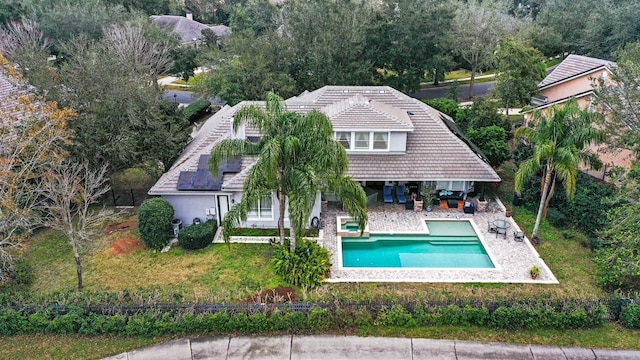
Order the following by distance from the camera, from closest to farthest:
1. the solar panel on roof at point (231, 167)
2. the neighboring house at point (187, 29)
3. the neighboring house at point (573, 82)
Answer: the solar panel on roof at point (231, 167) < the neighboring house at point (573, 82) < the neighboring house at point (187, 29)

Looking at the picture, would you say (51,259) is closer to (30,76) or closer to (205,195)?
(205,195)

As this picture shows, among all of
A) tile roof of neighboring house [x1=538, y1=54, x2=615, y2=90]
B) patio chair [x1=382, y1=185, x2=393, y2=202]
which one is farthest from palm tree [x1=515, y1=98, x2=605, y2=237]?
tile roof of neighboring house [x1=538, y1=54, x2=615, y2=90]

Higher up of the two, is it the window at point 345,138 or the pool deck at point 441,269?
the window at point 345,138

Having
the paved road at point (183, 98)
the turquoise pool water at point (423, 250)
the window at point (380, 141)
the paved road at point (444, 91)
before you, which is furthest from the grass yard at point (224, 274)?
the paved road at point (444, 91)

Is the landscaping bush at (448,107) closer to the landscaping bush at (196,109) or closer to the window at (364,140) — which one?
the window at (364,140)

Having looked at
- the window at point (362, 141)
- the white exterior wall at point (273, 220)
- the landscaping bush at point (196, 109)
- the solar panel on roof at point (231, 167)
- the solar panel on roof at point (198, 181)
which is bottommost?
the white exterior wall at point (273, 220)

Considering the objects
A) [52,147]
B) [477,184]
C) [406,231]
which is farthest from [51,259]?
[477,184]

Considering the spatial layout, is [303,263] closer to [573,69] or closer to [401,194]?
[401,194]
